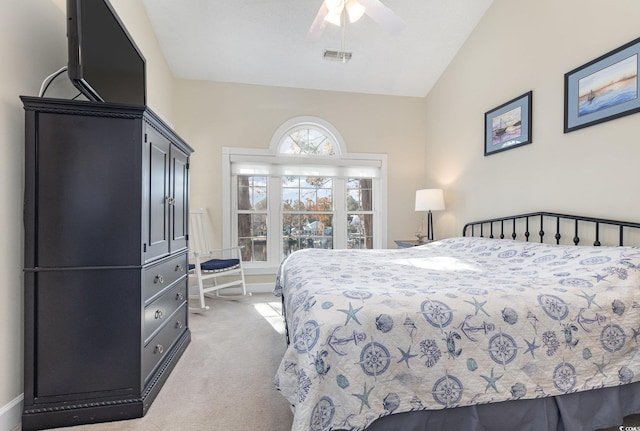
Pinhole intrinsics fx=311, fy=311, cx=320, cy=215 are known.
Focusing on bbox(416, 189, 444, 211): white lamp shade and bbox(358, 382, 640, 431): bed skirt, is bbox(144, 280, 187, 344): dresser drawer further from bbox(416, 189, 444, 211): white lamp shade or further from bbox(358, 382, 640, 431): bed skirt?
bbox(416, 189, 444, 211): white lamp shade

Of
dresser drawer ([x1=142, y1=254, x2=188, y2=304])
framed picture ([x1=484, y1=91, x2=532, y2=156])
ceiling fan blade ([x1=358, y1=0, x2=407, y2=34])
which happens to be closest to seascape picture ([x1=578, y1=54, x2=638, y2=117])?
framed picture ([x1=484, y1=91, x2=532, y2=156])

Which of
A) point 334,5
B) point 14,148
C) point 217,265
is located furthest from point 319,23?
point 217,265

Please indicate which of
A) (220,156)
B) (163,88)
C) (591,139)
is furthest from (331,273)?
(163,88)

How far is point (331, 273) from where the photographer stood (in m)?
1.70

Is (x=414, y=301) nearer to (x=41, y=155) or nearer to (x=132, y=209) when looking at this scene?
(x=132, y=209)

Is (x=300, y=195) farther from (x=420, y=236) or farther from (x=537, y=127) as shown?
(x=537, y=127)

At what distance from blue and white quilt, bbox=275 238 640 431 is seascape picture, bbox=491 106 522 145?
1.62m

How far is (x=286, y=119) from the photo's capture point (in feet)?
13.3

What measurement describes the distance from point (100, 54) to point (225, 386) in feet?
6.57

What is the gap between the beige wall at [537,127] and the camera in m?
1.97

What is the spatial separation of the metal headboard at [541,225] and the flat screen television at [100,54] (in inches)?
121

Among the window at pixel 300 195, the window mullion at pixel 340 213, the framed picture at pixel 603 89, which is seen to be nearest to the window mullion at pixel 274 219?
the window at pixel 300 195

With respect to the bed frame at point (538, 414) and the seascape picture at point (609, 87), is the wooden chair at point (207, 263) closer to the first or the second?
the bed frame at point (538, 414)

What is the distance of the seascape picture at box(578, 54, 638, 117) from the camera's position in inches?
73.6
